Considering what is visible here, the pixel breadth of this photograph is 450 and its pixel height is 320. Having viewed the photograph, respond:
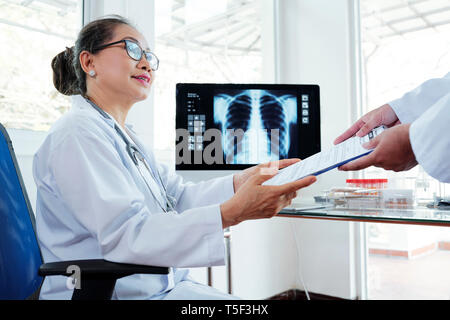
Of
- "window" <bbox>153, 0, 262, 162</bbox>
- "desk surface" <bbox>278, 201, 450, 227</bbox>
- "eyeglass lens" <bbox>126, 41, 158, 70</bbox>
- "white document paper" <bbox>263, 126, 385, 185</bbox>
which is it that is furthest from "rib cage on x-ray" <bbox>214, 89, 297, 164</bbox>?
"white document paper" <bbox>263, 126, 385, 185</bbox>

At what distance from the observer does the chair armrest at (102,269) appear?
0.80m

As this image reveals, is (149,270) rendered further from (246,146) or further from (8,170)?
(246,146)

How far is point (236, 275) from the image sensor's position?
2463 millimetres

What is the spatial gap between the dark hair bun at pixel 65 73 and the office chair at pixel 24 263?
440 mm

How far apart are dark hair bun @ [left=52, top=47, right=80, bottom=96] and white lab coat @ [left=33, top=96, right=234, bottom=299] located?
1.22 ft

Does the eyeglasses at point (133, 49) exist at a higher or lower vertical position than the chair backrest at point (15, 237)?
higher

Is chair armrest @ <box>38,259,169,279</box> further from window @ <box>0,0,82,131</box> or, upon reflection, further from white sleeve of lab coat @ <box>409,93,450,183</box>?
window @ <box>0,0,82,131</box>

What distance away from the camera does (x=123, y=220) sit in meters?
0.92

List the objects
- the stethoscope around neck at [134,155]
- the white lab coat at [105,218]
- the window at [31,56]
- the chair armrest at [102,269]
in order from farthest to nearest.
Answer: the window at [31,56] < the stethoscope around neck at [134,155] < the white lab coat at [105,218] < the chair armrest at [102,269]

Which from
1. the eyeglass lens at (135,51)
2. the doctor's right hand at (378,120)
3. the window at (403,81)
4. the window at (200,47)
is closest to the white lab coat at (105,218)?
the eyeglass lens at (135,51)

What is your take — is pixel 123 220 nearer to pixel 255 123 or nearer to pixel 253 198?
pixel 253 198

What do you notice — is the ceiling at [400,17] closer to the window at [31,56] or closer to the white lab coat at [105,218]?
the window at [31,56]

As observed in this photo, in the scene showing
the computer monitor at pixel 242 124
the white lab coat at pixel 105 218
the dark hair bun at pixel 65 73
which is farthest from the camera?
the computer monitor at pixel 242 124

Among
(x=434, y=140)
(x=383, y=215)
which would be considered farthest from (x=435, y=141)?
(x=383, y=215)
